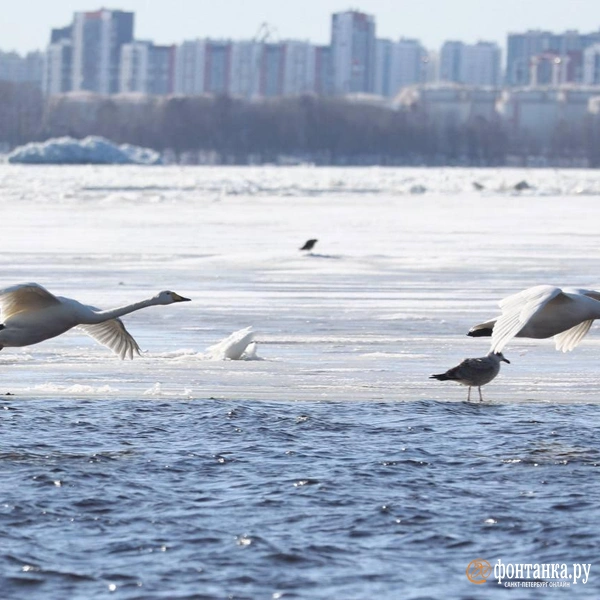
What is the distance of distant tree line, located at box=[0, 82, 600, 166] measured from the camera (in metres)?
137

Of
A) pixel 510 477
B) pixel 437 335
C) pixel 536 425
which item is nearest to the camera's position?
pixel 510 477

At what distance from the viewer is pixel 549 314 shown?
31.6ft

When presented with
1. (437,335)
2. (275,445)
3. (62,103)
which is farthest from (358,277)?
(62,103)

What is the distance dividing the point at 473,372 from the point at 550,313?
2.02ft

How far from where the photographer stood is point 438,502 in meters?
7.19

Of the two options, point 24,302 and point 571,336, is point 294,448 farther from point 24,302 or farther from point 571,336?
point 571,336

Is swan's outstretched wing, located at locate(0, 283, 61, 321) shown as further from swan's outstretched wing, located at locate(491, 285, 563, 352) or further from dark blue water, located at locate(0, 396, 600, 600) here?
swan's outstretched wing, located at locate(491, 285, 563, 352)

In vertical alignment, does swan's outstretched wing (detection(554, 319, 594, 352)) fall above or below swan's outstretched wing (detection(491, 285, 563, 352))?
below

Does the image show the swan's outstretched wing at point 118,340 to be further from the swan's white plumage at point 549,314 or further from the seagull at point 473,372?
the swan's white plumage at point 549,314

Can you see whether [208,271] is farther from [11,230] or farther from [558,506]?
[558,506]

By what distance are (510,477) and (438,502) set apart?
622 mm

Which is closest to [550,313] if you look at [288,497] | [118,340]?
[118,340]

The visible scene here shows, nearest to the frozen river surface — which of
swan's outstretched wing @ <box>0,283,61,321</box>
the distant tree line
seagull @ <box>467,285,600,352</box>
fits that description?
seagull @ <box>467,285,600,352</box>

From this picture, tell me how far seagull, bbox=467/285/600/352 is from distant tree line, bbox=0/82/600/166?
126 m
